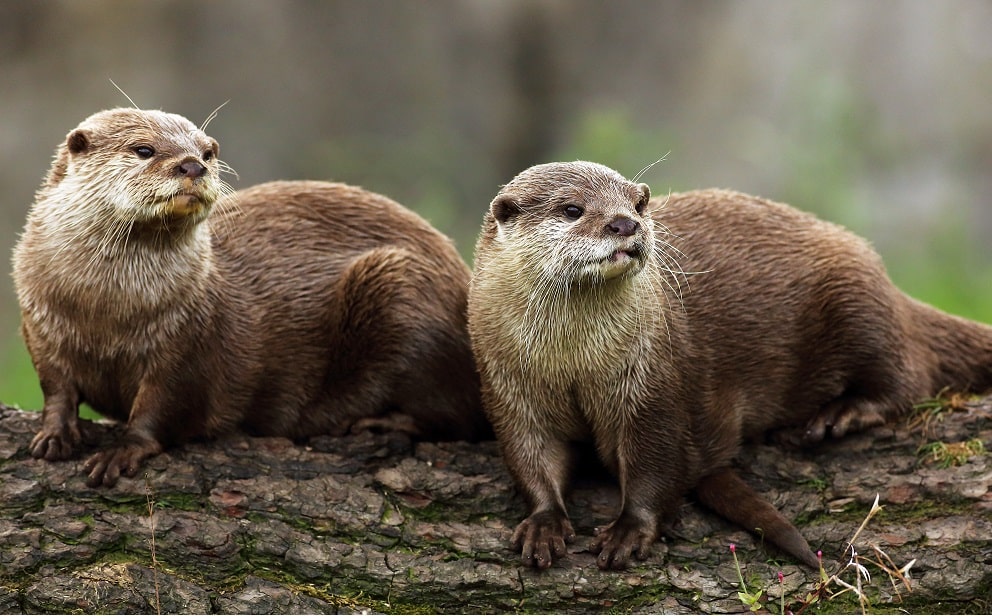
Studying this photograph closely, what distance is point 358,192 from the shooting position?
15.1 ft

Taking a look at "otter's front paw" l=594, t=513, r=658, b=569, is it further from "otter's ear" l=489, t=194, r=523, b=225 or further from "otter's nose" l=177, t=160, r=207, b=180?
"otter's nose" l=177, t=160, r=207, b=180

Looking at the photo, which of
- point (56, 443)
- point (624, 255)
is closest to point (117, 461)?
point (56, 443)

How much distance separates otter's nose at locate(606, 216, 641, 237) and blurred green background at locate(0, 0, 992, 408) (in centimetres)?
515

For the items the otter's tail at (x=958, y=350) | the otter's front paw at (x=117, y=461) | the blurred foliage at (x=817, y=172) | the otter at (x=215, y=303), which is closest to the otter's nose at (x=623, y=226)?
the otter at (x=215, y=303)

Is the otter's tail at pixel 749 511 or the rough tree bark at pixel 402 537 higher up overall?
the otter's tail at pixel 749 511

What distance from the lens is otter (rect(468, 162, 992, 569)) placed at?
3562mm

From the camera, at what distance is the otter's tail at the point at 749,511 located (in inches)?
138

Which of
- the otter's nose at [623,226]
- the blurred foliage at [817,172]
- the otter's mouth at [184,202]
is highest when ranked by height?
the otter's nose at [623,226]

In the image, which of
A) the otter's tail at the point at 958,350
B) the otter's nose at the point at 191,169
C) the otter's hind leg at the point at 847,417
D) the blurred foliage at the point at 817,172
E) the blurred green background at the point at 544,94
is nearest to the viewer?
the otter's nose at the point at 191,169

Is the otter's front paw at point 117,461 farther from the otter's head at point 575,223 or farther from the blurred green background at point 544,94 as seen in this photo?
the blurred green background at point 544,94

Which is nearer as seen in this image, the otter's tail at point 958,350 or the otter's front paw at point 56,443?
the otter's front paw at point 56,443

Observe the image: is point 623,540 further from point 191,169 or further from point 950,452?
point 191,169

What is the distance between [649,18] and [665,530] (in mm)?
7142

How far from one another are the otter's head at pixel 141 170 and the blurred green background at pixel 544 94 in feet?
16.2
